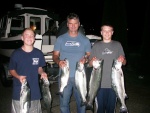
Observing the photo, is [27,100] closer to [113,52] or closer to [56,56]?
[56,56]

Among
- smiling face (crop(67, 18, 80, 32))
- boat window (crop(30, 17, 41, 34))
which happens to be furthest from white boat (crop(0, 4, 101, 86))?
smiling face (crop(67, 18, 80, 32))

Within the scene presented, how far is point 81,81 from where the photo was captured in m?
4.38

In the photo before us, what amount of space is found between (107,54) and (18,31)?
5.88 metres

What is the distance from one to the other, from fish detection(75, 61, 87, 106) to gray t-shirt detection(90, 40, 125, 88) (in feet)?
1.13

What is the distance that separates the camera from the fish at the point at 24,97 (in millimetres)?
3842

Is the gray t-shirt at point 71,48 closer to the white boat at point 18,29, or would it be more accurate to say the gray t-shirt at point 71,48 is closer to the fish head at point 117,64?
the fish head at point 117,64

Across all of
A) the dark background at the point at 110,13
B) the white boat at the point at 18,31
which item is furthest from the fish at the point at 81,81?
the dark background at the point at 110,13

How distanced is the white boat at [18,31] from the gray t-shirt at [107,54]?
12.5 ft

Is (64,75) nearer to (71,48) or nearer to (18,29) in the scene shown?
(71,48)

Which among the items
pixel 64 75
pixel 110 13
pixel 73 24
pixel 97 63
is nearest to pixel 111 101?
pixel 97 63

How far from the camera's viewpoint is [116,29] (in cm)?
1539

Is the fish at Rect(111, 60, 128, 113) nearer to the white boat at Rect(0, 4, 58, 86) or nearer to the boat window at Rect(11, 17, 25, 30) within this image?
the white boat at Rect(0, 4, 58, 86)

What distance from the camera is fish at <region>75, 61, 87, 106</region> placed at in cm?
432

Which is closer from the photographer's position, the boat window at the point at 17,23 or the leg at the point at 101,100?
the leg at the point at 101,100
